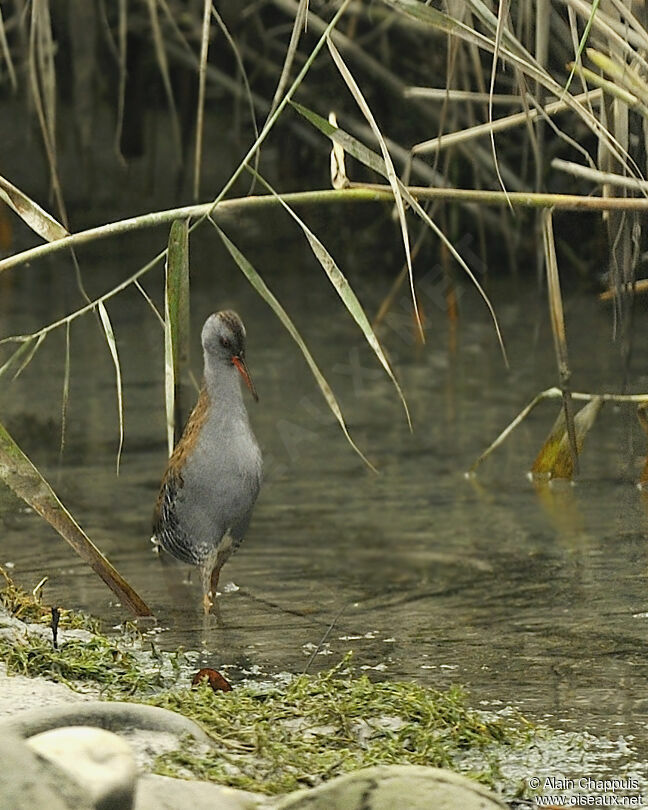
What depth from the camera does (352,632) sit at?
381cm

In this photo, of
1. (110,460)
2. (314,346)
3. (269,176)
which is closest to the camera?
(110,460)

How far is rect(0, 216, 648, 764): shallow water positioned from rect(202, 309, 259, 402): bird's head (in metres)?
0.64

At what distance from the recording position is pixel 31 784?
205 centimetres

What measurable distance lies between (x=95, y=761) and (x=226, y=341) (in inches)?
88.8

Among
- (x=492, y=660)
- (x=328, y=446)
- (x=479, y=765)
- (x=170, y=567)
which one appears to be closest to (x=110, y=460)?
(x=328, y=446)

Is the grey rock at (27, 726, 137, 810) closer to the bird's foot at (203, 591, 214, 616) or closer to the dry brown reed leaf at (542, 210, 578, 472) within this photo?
the dry brown reed leaf at (542, 210, 578, 472)

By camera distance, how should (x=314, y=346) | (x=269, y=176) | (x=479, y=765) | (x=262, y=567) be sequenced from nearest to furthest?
(x=479, y=765) < (x=262, y=567) < (x=314, y=346) < (x=269, y=176)

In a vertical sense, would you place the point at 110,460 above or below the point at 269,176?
below

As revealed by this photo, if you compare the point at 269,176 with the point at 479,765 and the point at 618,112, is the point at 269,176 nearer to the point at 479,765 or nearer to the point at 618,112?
the point at 618,112

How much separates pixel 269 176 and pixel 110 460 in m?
4.81

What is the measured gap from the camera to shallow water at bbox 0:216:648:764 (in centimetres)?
362

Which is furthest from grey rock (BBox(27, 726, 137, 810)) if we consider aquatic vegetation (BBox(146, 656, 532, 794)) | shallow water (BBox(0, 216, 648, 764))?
shallow water (BBox(0, 216, 648, 764))

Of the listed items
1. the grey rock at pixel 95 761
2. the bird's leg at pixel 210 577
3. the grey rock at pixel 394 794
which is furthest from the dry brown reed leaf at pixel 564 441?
the grey rock at pixel 95 761

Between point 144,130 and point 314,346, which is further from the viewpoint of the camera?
point 144,130
